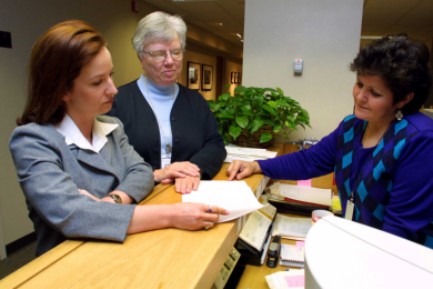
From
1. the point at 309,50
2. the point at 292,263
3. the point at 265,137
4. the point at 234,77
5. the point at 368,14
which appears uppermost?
the point at 368,14

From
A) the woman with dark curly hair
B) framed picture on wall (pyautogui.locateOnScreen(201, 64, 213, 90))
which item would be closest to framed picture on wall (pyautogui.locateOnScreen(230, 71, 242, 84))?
framed picture on wall (pyautogui.locateOnScreen(201, 64, 213, 90))

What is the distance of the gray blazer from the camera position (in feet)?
2.39

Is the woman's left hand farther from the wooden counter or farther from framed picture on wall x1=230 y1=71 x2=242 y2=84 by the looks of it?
framed picture on wall x1=230 y1=71 x2=242 y2=84

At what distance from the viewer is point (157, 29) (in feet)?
4.30

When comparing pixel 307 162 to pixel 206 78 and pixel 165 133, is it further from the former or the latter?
pixel 206 78

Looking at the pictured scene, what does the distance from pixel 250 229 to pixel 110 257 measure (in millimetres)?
838

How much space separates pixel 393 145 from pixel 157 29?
3.14ft

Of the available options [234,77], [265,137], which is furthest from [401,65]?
[234,77]

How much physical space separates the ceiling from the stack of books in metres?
3.06

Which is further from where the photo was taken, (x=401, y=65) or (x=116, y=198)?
(x=401, y=65)

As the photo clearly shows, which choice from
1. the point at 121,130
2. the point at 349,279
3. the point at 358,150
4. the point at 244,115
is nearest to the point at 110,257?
the point at 349,279

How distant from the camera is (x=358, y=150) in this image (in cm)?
128

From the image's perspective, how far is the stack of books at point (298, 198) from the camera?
69.9 inches

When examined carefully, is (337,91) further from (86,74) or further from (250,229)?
(86,74)
